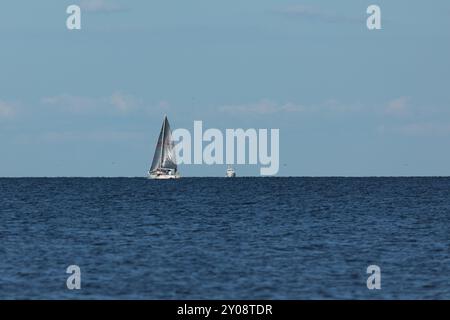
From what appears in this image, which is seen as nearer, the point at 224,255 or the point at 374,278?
the point at 374,278

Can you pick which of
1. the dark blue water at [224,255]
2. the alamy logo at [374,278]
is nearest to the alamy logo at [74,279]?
the dark blue water at [224,255]

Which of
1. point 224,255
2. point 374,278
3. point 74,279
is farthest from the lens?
point 224,255

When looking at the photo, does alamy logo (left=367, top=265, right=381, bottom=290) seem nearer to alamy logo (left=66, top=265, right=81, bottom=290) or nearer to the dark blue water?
the dark blue water

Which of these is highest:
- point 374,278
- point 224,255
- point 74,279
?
point 224,255

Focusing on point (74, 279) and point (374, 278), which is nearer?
point (74, 279)

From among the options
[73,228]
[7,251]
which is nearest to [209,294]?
[7,251]

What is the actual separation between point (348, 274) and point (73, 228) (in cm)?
3414

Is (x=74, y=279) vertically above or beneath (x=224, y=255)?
beneath

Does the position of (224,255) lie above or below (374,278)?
above

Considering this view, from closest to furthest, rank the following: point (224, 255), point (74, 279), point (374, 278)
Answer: point (74, 279), point (374, 278), point (224, 255)

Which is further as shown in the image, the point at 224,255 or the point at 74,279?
the point at 224,255

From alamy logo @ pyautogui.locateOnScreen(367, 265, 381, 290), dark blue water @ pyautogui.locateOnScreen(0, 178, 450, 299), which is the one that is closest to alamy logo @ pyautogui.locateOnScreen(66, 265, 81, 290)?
dark blue water @ pyautogui.locateOnScreen(0, 178, 450, 299)

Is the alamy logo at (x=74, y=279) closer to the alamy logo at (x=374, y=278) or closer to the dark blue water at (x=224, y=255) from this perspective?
the dark blue water at (x=224, y=255)
